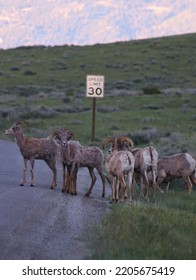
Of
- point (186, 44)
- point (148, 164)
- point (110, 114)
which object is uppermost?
point (186, 44)

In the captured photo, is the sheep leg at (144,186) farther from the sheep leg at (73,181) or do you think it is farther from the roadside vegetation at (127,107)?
the sheep leg at (73,181)

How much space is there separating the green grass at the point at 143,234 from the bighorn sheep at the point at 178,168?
4023 millimetres

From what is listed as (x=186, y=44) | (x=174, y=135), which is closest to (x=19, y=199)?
(x=174, y=135)

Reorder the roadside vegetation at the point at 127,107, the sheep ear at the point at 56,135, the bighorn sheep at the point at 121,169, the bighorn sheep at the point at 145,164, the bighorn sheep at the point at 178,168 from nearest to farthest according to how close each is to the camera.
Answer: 1. the roadside vegetation at the point at 127,107
2. the bighorn sheep at the point at 121,169
3. the bighorn sheep at the point at 145,164
4. the sheep ear at the point at 56,135
5. the bighorn sheep at the point at 178,168

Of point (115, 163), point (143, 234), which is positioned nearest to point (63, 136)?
point (115, 163)

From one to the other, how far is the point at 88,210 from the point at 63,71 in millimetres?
55692

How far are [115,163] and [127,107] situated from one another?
26.2 metres

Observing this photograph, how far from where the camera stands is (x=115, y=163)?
1581cm

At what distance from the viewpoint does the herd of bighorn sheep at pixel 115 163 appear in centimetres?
1595

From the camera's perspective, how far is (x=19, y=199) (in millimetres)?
15031

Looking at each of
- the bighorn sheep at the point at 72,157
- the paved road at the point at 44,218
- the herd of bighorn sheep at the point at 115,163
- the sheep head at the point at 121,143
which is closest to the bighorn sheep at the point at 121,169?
the herd of bighorn sheep at the point at 115,163

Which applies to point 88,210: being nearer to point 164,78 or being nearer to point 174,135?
point 174,135

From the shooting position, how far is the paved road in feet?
33.4
